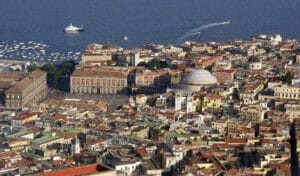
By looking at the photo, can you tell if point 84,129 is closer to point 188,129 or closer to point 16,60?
point 188,129

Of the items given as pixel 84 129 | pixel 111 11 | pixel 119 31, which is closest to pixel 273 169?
pixel 84 129

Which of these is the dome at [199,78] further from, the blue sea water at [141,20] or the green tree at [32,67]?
the blue sea water at [141,20]

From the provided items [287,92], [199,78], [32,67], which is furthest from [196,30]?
[287,92]

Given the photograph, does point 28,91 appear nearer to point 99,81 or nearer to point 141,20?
point 99,81

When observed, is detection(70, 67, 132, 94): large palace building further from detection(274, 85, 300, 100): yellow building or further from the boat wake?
the boat wake

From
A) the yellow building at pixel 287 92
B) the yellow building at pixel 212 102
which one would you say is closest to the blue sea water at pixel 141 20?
the yellow building at pixel 287 92

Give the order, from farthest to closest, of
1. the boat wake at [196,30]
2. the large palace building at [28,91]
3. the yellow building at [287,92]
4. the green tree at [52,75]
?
the boat wake at [196,30] < the green tree at [52,75] < the large palace building at [28,91] < the yellow building at [287,92]

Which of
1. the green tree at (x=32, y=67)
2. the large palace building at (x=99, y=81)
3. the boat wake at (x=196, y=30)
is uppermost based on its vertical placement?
the boat wake at (x=196, y=30)
